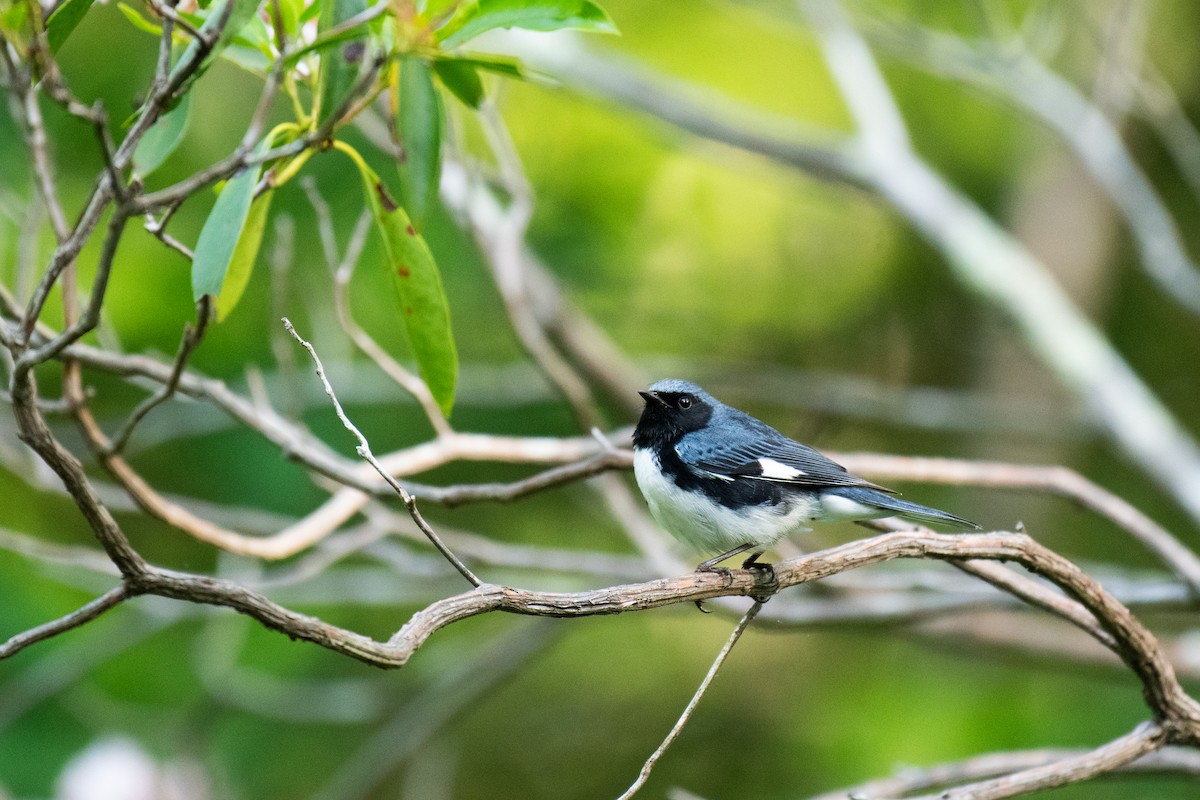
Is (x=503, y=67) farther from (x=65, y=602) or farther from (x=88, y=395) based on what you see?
(x=65, y=602)

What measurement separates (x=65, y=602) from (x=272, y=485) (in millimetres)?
1082

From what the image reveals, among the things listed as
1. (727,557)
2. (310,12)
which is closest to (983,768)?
(727,557)

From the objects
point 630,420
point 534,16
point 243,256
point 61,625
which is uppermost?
point 534,16

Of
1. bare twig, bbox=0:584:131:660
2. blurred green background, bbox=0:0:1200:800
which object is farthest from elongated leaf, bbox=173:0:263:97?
blurred green background, bbox=0:0:1200:800

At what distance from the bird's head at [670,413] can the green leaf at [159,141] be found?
5.40 ft

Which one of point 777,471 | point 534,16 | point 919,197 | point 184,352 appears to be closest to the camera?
point 534,16

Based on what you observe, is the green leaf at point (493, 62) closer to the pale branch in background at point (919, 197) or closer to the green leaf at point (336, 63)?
the green leaf at point (336, 63)

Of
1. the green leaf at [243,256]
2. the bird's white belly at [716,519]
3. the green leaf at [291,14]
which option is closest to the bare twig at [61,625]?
the green leaf at [243,256]

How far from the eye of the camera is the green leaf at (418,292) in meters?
2.10

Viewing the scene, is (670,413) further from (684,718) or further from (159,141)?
(159,141)

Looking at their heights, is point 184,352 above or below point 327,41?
below

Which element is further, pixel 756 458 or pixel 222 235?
pixel 756 458

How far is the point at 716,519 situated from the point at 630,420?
7.73 feet

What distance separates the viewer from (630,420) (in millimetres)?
5410
